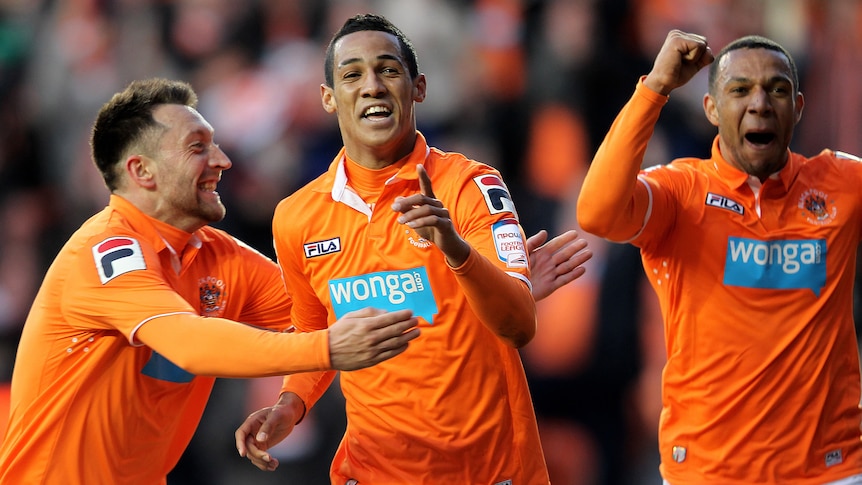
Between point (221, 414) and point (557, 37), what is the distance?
10.7 feet

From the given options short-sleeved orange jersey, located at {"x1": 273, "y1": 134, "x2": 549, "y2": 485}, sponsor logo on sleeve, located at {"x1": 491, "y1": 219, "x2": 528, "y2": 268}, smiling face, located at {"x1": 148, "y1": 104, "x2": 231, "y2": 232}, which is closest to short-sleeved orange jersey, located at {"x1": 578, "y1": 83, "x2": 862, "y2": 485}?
sponsor logo on sleeve, located at {"x1": 491, "y1": 219, "x2": 528, "y2": 268}

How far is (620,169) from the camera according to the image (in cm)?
385

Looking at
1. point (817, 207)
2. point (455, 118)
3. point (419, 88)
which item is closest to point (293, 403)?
point (419, 88)

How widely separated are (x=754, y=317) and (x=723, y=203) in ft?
1.46

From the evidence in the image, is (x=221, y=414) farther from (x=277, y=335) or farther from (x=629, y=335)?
(x=277, y=335)

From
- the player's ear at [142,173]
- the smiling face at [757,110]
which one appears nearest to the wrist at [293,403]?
the player's ear at [142,173]

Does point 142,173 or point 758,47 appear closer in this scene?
point 142,173

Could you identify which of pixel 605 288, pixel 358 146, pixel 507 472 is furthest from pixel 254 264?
pixel 605 288

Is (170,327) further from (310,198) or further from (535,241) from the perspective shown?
(535,241)

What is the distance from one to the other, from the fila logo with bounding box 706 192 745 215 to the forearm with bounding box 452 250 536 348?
1083mm

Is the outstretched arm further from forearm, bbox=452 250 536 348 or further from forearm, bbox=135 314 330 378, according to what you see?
forearm, bbox=135 314 330 378

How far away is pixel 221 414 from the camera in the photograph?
725 cm

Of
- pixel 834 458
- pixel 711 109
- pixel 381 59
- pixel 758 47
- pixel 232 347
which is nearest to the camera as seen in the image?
pixel 232 347

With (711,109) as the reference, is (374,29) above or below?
above
